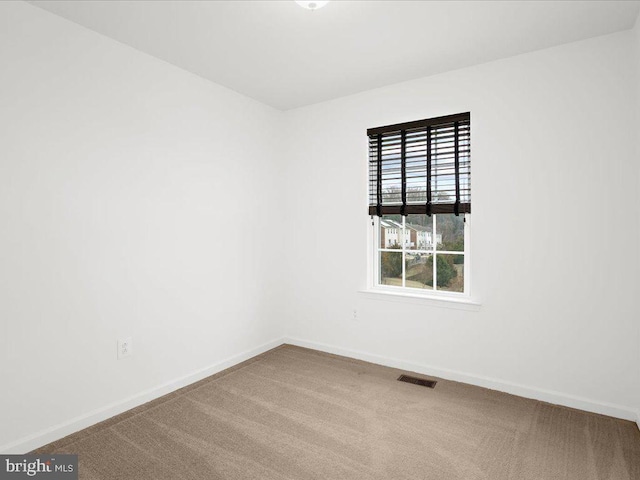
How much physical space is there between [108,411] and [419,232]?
2881mm

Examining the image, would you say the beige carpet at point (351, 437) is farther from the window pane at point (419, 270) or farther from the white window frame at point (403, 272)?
the window pane at point (419, 270)

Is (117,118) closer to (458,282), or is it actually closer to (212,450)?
(212,450)

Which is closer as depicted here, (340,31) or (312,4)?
(312,4)

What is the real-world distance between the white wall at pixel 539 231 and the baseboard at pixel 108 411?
143 cm

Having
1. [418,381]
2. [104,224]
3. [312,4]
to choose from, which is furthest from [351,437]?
[312,4]

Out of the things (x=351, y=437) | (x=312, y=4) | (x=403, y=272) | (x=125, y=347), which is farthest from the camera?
(x=403, y=272)

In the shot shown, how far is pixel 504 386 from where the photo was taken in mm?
3000

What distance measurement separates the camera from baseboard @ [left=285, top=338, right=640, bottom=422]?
8.57ft

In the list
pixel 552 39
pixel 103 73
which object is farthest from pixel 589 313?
pixel 103 73

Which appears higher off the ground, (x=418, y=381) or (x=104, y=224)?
(x=104, y=224)

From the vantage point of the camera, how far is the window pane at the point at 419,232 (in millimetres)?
3438

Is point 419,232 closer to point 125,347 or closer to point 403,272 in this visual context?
point 403,272

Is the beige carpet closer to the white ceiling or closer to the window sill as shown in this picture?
the window sill

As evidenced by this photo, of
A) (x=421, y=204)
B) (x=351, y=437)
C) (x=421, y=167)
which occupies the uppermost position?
(x=421, y=167)
